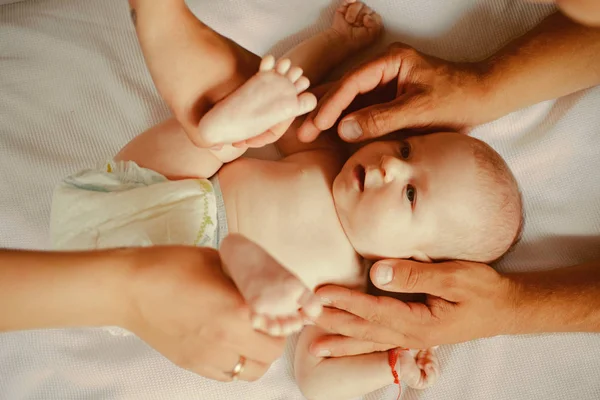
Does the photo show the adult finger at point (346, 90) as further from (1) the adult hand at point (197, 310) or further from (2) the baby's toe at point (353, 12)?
(1) the adult hand at point (197, 310)

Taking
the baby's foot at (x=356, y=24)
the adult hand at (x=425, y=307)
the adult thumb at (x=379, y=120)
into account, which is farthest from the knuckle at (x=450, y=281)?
the baby's foot at (x=356, y=24)

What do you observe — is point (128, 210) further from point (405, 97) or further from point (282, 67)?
point (405, 97)

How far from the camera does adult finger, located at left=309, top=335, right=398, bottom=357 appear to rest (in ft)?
3.92

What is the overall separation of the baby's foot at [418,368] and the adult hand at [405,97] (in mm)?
528

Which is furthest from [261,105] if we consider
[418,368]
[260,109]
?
[418,368]

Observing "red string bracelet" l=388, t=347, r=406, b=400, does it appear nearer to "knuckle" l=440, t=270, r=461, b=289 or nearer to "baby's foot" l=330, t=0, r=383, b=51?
"knuckle" l=440, t=270, r=461, b=289

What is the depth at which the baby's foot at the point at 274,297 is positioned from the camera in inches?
25.6

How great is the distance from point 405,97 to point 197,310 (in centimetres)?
71

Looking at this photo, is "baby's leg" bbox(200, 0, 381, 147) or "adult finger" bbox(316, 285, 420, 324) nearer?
"baby's leg" bbox(200, 0, 381, 147)

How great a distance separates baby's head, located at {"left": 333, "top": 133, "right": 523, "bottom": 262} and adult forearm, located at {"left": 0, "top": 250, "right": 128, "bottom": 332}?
569 millimetres

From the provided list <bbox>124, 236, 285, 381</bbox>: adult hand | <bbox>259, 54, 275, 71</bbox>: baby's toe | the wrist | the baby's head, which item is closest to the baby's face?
the baby's head

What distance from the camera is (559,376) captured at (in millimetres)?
1213

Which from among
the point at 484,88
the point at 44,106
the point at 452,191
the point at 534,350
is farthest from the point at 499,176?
the point at 44,106

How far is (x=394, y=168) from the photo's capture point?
3.62 feet
